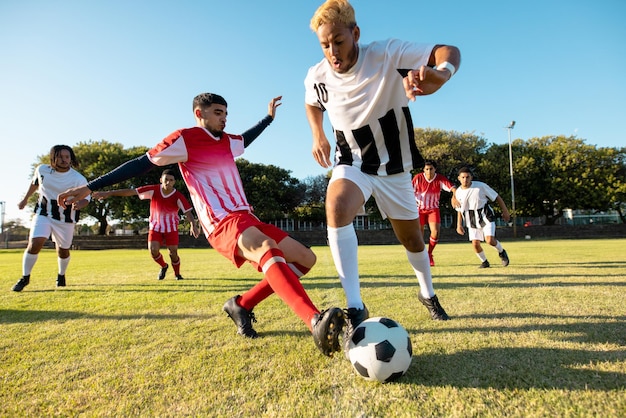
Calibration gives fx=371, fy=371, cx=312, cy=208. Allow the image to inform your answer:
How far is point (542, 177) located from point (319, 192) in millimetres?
28103

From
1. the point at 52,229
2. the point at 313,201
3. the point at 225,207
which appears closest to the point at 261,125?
the point at 225,207

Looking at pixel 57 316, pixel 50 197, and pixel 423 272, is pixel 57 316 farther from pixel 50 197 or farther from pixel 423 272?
pixel 423 272

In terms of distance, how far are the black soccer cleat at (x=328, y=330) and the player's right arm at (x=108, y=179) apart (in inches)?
64.1

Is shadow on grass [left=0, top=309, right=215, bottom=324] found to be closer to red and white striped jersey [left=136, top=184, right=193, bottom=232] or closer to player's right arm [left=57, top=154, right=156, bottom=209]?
player's right arm [left=57, top=154, right=156, bottom=209]

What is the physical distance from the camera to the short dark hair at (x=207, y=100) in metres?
3.55

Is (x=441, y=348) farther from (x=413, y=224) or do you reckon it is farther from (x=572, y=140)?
(x=572, y=140)

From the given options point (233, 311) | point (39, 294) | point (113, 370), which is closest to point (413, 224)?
point (233, 311)

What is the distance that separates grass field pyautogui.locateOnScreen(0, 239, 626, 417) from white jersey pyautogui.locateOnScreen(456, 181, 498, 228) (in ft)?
15.5

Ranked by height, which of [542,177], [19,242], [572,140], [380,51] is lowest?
[19,242]

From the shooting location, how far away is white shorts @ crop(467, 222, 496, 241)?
8961mm

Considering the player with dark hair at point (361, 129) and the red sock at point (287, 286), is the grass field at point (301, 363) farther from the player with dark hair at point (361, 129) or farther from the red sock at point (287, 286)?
the player with dark hair at point (361, 129)

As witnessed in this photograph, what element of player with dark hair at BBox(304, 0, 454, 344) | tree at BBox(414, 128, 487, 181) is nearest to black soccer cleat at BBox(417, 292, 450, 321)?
player with dark hair at BBox(304, 0, 454, 344)

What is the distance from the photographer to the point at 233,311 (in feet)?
10.6

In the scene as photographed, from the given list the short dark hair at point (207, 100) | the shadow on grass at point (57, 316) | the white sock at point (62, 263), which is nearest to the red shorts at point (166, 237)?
the white sock at point (62, 263)
